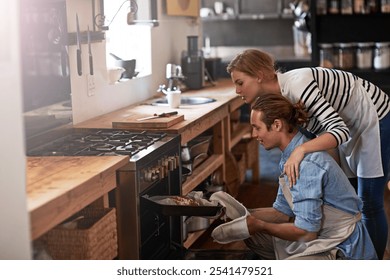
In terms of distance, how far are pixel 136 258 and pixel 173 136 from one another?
0.57 meters

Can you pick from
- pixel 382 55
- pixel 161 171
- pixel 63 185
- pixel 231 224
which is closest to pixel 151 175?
pixel 161 171

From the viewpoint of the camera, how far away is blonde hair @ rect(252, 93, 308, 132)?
2389 millimetres

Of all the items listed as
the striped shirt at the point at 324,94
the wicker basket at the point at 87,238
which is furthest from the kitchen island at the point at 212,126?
the wicker basket at the point at 87,238

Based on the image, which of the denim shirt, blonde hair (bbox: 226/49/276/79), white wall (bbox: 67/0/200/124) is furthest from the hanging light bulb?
the denim shirt

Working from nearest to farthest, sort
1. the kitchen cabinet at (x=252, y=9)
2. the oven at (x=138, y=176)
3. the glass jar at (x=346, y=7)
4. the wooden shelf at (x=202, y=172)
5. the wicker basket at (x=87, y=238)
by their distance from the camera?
the wicker basket at (x=87, y=238)
the oven at (x=138, y=176)
the wooden shelf at (x=202, y=172)
the glass jar at (x=346, y=7)
the kitchen cabinet at (x=252, y=9)

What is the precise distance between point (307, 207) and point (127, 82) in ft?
3.98

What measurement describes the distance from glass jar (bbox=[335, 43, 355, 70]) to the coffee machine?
0.86m

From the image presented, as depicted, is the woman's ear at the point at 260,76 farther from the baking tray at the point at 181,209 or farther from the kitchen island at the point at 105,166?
the baking tray at the point at 181,209

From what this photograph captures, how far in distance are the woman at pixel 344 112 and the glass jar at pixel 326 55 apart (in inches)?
12.4

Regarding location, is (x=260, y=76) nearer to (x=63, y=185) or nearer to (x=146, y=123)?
(x=146, y=123)

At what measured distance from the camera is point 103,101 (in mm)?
3176

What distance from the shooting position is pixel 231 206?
8.58ft

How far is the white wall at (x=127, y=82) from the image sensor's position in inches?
114
